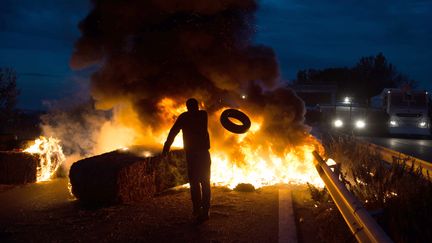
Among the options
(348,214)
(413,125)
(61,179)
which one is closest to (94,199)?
(61,179)

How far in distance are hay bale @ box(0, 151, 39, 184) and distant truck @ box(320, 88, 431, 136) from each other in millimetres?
25150

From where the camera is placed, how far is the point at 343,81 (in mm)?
80750

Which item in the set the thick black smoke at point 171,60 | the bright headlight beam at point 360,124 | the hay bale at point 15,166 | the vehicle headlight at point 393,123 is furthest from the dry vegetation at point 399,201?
the bright headlight beam at point 360,124

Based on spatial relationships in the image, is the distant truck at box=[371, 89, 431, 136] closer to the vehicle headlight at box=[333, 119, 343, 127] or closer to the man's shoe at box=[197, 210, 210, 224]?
the vehicle headlight at box=[333, 119, 343, 127]

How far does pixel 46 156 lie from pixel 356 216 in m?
8.33

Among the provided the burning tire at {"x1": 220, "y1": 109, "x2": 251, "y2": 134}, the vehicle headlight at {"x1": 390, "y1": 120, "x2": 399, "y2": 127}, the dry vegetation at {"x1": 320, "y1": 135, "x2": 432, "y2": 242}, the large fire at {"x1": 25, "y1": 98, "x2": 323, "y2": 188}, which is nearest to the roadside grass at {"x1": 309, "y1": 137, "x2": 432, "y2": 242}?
the dry vegetation at {"x1": 320, "y1": 135, "x2": 432, "y2": 242}

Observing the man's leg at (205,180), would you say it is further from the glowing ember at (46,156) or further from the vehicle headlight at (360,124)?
the vehicle headlight at (360,124)

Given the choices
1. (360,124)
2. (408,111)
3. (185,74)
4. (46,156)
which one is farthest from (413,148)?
(46,156)

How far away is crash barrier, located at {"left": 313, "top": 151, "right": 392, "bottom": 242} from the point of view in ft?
13.0

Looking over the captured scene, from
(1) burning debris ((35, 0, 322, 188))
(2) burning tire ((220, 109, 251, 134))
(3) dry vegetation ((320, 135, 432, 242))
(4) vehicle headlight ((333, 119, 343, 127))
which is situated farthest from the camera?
(4) vehicle headlight ((333, 119, 343, 127))

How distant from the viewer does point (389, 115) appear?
33.2 meters

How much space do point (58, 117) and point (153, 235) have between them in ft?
41.9

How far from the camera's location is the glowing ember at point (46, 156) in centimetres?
1078

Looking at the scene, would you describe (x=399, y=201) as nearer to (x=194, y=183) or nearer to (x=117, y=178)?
(x=194, y=183)
